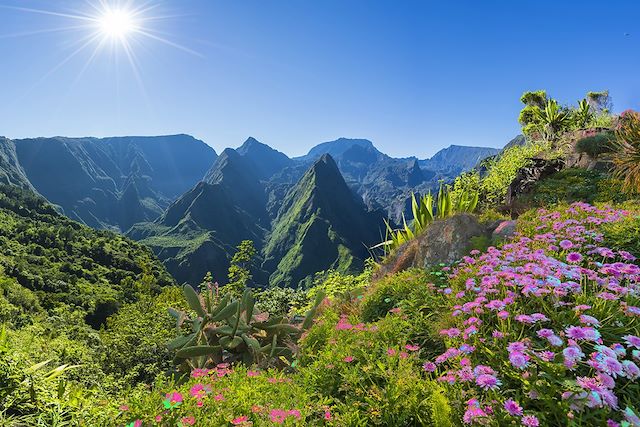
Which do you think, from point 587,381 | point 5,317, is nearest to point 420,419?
point 587,381

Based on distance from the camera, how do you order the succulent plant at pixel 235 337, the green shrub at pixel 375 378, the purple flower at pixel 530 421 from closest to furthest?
the purple flower at pixel 530 421 → the green shrub at pixel 375 378 → the succulent plant at pixel 235 337

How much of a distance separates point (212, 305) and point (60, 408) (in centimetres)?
354

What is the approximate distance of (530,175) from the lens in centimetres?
1059

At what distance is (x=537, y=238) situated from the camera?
439 centimetres

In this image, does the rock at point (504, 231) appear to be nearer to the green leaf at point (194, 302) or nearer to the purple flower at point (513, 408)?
the purple flower at point (513, 408)

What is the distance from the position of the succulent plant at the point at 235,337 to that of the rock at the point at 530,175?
7.02 meters

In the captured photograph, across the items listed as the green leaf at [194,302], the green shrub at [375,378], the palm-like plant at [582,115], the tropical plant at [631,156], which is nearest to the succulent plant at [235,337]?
the green leaf at [194,302]

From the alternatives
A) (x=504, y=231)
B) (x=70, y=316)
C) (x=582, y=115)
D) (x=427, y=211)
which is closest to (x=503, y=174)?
(x=427, y=211)

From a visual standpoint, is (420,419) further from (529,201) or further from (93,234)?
(93,234)

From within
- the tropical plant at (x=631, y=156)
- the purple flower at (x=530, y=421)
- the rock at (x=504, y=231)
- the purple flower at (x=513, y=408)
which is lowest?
the purple flower at (x=530, y=421)

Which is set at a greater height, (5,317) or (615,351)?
(615,351)

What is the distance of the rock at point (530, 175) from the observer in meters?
9.85

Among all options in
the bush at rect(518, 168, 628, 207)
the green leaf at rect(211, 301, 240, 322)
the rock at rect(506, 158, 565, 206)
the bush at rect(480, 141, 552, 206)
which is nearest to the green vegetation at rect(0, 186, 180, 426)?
the green leaf at rect(211, 301, 240, 322)

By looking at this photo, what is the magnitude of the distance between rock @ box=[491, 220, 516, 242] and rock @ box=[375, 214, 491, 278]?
224 millimetres
